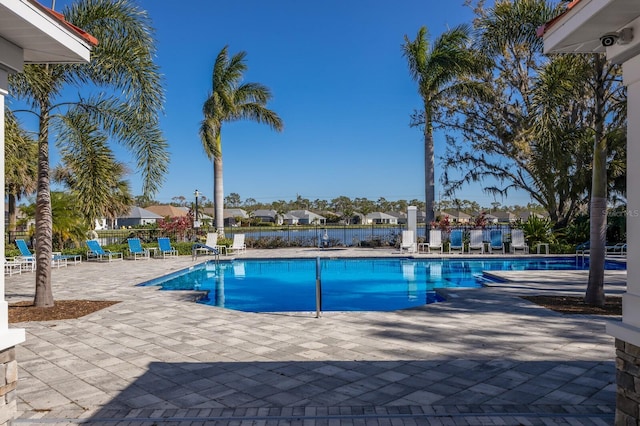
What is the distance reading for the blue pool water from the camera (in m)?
9.34

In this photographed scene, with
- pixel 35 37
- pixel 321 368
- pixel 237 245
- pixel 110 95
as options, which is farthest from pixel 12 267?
pixel 321 368

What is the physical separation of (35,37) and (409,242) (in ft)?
51.4

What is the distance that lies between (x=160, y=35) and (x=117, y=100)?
1393 millimetres

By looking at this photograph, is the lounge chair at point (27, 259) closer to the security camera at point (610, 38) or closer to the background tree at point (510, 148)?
the security camera at point (610, 38)

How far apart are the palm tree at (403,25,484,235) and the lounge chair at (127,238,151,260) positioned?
39.8ft

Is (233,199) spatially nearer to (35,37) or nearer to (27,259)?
(27,259)

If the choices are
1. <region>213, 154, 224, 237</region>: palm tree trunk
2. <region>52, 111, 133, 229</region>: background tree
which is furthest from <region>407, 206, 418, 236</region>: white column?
<region>52, 111, 133, 229</region>: background tree

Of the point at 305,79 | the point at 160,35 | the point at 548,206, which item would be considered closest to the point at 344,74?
the point at 305,79

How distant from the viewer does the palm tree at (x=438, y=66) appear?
1692 centimetres

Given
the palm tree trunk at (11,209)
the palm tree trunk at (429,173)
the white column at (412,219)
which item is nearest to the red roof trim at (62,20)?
the palm tree trunk at (429,173)

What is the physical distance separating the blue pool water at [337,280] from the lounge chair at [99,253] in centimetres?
373

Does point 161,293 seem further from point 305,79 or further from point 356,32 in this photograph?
point 305,79

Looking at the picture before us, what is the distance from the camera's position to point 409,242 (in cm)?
1747

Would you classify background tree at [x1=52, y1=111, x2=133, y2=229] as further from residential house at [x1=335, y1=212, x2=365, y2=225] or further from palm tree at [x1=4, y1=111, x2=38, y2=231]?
residential house at [x1=335, y1=212, x2=365, y2=225]
